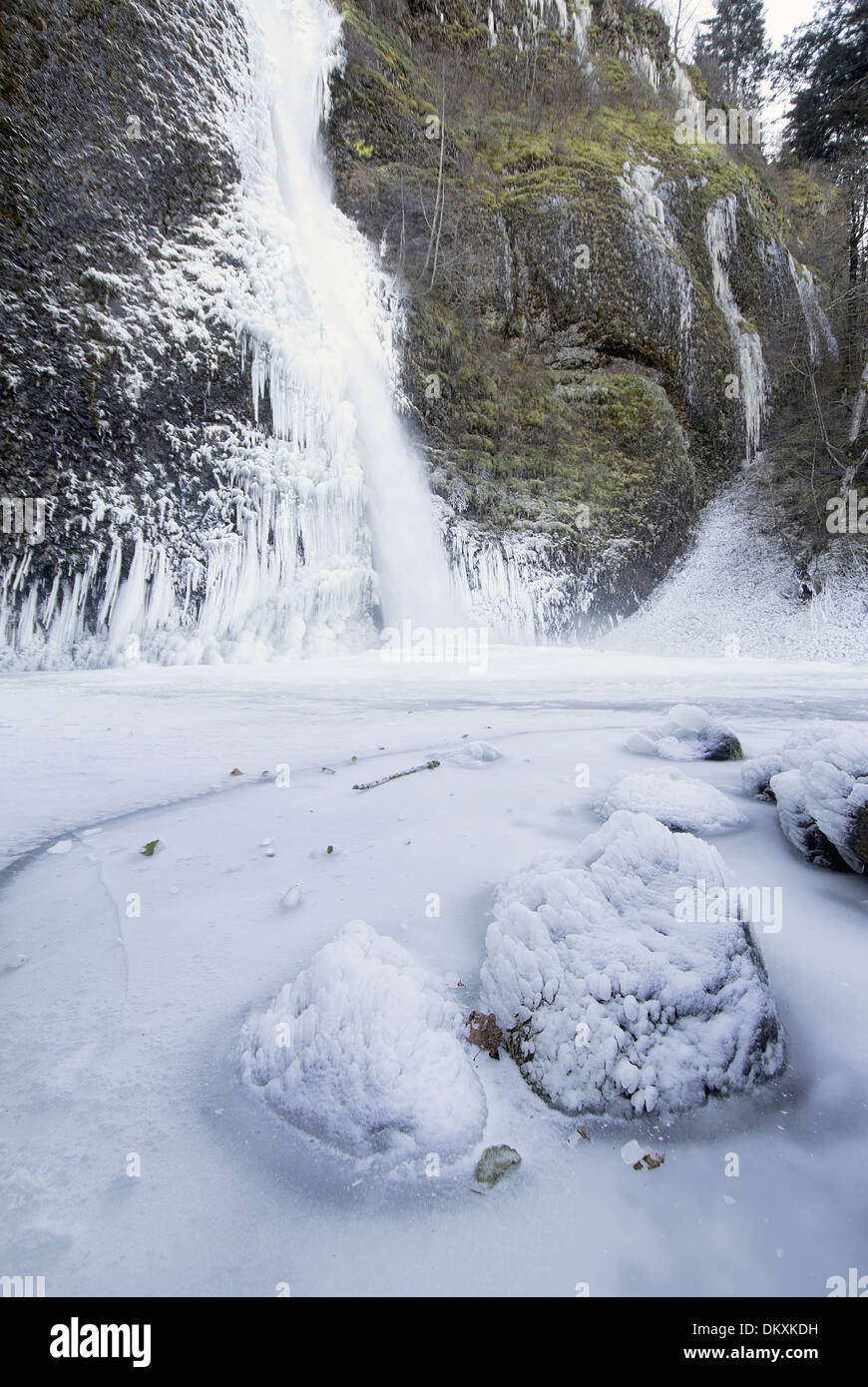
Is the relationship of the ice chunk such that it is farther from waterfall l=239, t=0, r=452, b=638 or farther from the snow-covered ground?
waterfall l=239, t=0, r=452, b=638

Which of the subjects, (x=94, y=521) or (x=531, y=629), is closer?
(x=94, y=521)

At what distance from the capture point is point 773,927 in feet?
4.26

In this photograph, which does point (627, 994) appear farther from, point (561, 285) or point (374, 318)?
point (561, 285)

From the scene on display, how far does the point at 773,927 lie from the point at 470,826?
0.85 meters

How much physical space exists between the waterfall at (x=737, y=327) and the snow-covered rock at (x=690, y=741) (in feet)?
40.2

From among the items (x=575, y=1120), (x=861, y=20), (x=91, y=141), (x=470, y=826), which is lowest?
(x=575, y=1120)

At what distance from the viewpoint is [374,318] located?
9.41 m

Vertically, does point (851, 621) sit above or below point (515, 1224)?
above

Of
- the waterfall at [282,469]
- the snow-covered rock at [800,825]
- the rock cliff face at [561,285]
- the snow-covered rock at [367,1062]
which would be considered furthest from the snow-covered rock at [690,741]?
the rock cliff face at [561,285]

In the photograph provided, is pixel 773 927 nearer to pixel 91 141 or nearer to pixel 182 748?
pixel 182 748

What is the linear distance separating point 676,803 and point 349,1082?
133 cm

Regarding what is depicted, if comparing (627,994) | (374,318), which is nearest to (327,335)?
(374,318)
